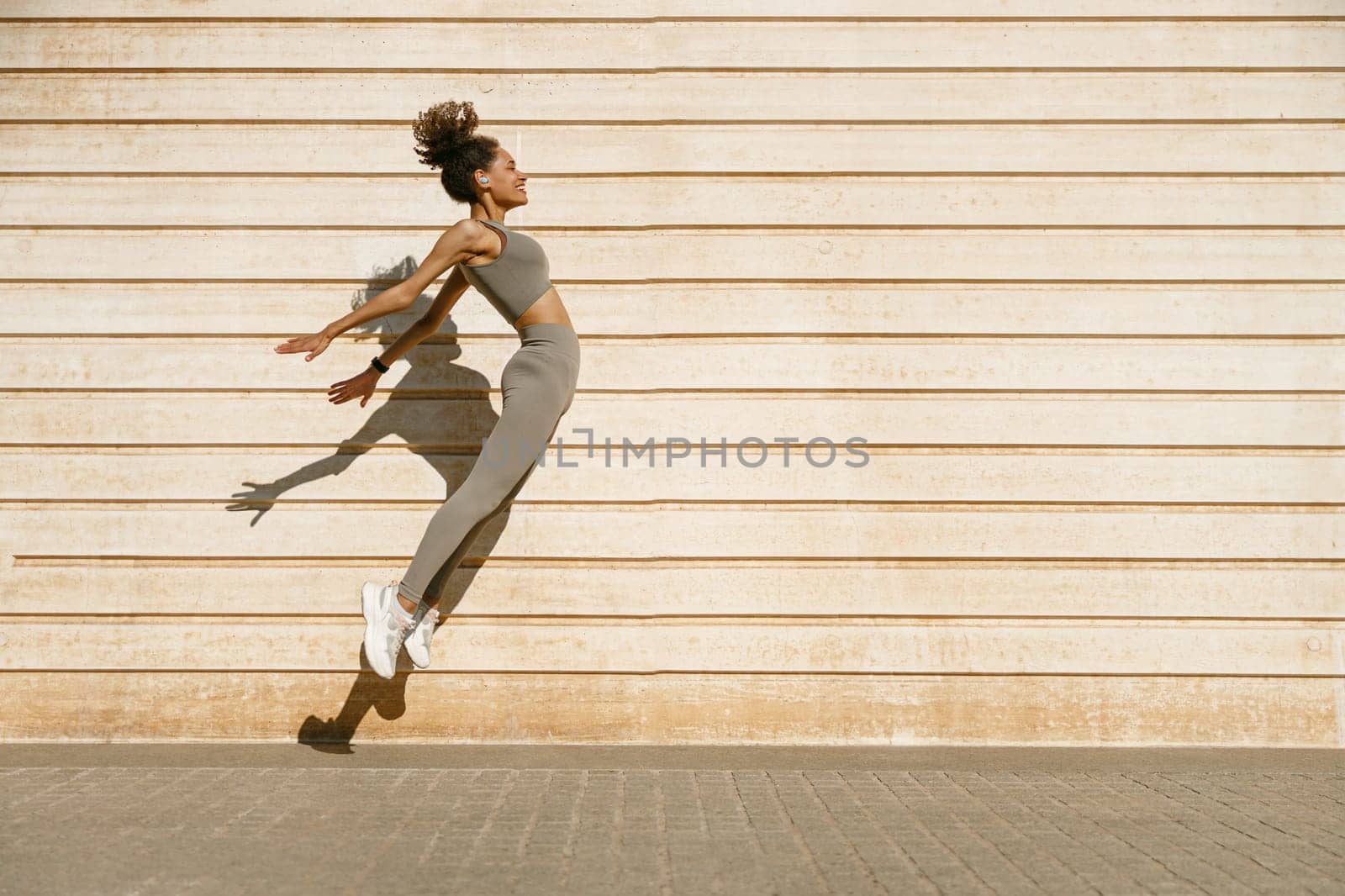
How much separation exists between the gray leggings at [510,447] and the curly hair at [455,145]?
690 mm

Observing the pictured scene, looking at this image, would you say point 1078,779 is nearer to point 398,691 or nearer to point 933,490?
point 933,490

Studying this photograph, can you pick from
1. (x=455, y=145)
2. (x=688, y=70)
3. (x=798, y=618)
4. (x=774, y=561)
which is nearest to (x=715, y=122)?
(x=688, y=70)

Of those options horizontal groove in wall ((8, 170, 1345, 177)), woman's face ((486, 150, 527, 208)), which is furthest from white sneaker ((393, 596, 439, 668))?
horizontal groove in wall ((8, 170, 1345, 177))

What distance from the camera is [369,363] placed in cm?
514

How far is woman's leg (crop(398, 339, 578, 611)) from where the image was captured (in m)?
4.46

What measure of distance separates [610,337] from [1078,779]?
8.90 feet

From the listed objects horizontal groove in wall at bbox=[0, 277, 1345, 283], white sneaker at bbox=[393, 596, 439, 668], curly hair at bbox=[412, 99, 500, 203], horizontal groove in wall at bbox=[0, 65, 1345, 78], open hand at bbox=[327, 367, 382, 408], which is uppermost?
horizontal groove in wall at bbox=[0, 65, 1345, 78]

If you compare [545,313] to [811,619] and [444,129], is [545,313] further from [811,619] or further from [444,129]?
[811,619]

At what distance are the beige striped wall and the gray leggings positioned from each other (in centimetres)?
48

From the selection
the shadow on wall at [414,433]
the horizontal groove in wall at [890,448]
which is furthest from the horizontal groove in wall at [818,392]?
the horizontal groove in wall at [890,448]

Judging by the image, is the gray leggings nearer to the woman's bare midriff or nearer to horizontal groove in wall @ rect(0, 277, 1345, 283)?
the woman's bare midriff

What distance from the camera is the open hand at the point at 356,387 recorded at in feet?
15.4

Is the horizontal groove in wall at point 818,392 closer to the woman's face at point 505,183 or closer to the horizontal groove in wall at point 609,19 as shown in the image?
the woman's face at point 505,183

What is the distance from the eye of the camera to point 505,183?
4.74m
